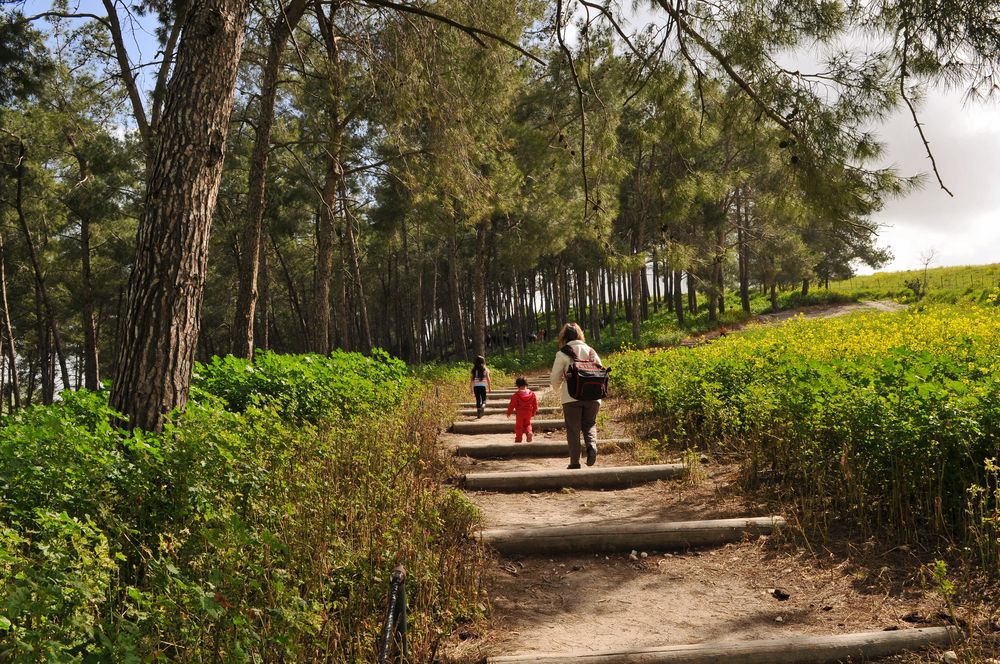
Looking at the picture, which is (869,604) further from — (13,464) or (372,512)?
(13,464)

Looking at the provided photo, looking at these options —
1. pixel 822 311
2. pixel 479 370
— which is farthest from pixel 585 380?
pixel 822 311

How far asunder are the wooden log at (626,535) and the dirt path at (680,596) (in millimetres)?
60

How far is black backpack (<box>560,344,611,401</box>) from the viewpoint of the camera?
6.87 meters

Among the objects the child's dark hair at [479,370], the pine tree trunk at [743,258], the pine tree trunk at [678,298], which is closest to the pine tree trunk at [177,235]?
the child's dark hair at [479,370]

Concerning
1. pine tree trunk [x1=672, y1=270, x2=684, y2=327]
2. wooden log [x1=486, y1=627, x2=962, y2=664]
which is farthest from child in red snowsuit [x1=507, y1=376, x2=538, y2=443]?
pine tree trunk [x1=672, y1=270, x2=684, y2=327]

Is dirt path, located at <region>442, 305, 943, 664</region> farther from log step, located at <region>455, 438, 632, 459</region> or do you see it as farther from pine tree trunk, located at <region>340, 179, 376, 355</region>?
pine tree trunk, located at <region>340, 179, 376, 355</region>

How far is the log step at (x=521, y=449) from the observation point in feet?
25.8

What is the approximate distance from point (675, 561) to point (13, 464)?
403 cm

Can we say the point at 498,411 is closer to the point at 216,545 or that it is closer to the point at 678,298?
the point at 216,545

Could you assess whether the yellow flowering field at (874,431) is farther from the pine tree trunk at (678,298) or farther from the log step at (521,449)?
the pine tree trunk at (678,298)

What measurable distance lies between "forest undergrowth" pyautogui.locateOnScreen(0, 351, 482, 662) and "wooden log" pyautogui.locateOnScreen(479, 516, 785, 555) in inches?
14.4

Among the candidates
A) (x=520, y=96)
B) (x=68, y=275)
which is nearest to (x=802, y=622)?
(x=520, y=96)

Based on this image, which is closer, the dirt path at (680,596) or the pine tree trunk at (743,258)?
the dirt path at (680,596)

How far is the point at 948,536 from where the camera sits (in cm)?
411
